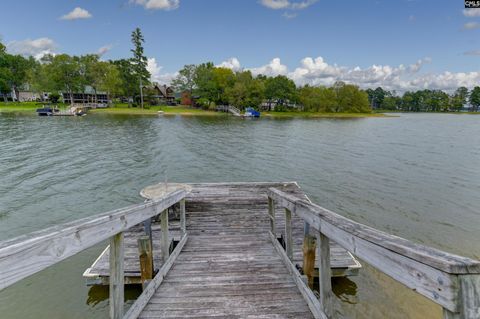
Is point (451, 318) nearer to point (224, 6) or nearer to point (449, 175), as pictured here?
Result: point (449, 175)

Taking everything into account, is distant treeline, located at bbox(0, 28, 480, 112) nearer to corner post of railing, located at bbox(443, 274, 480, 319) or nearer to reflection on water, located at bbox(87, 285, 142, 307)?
reflection on water, located at bbox(87, 285, 142, 307)

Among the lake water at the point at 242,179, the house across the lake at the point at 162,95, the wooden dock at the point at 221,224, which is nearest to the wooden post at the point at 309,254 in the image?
the wooden dock at the point at 221,224

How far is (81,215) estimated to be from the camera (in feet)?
28.0

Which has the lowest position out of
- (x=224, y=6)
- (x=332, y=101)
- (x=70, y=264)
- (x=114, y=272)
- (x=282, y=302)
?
(x=70, y=264)

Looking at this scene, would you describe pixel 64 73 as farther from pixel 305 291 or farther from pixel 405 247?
pixel 405 247

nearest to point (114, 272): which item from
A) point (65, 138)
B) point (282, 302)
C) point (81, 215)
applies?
point (282, 302)

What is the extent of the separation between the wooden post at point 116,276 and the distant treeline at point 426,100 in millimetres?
139130

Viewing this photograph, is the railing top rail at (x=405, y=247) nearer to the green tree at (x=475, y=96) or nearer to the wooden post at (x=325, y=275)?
the wooden post at (x=325, y=275)

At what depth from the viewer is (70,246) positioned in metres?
1.73

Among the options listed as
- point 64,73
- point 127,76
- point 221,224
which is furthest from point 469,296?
point 127,76

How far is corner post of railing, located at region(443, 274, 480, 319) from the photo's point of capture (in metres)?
1.10

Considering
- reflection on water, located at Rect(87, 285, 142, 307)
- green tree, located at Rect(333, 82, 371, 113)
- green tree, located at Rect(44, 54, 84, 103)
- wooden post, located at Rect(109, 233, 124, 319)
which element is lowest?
reflection on water, located at Rect(87, 285, 142, 307)

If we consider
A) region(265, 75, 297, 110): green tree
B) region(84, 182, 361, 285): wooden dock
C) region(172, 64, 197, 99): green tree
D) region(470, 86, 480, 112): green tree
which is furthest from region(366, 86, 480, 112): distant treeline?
region(84, 182, 361, 285): wooden dock

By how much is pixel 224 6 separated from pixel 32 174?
120 feet
